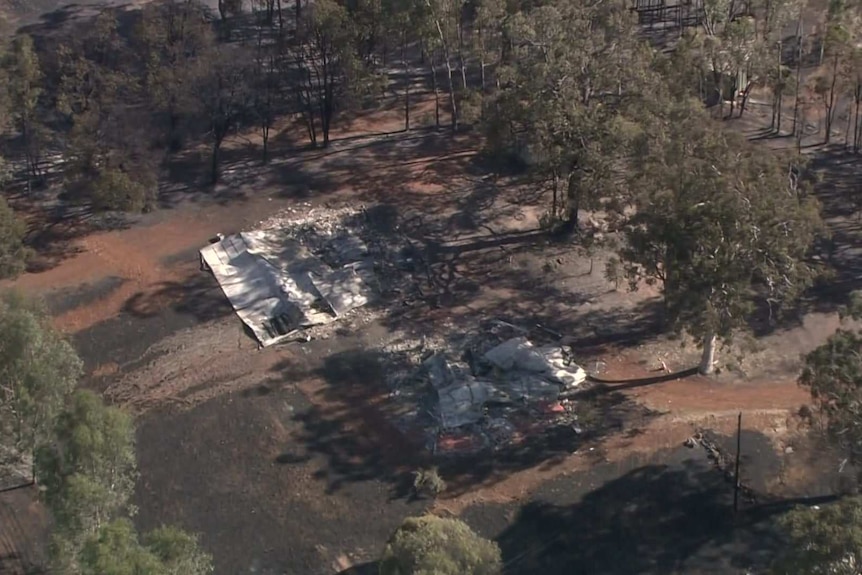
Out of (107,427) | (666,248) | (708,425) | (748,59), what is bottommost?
(708,425)

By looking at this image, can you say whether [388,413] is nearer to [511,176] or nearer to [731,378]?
[731,378]

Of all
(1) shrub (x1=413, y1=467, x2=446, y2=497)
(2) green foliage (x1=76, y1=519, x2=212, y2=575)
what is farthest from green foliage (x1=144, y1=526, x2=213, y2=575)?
(1) shrub (x1=413, y1=467, x2=446, y2=497)

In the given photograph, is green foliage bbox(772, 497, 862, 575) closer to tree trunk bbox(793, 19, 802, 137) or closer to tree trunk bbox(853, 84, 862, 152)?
tree trunk bbox(853, 84, 862, 152)

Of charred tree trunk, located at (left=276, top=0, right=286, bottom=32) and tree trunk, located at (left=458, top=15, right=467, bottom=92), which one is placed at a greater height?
charred tree trunk, located at (left=276, top=0, right=286, bottom=32)

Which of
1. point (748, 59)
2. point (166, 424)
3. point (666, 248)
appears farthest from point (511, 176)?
point (166, 424)

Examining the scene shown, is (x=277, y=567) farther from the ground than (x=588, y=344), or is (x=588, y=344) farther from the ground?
(x=588, y=344)

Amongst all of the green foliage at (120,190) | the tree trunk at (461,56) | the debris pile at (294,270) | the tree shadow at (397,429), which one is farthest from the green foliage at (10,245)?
the tree trunk at (461,56)

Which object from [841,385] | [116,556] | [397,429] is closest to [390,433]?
[397,429]
